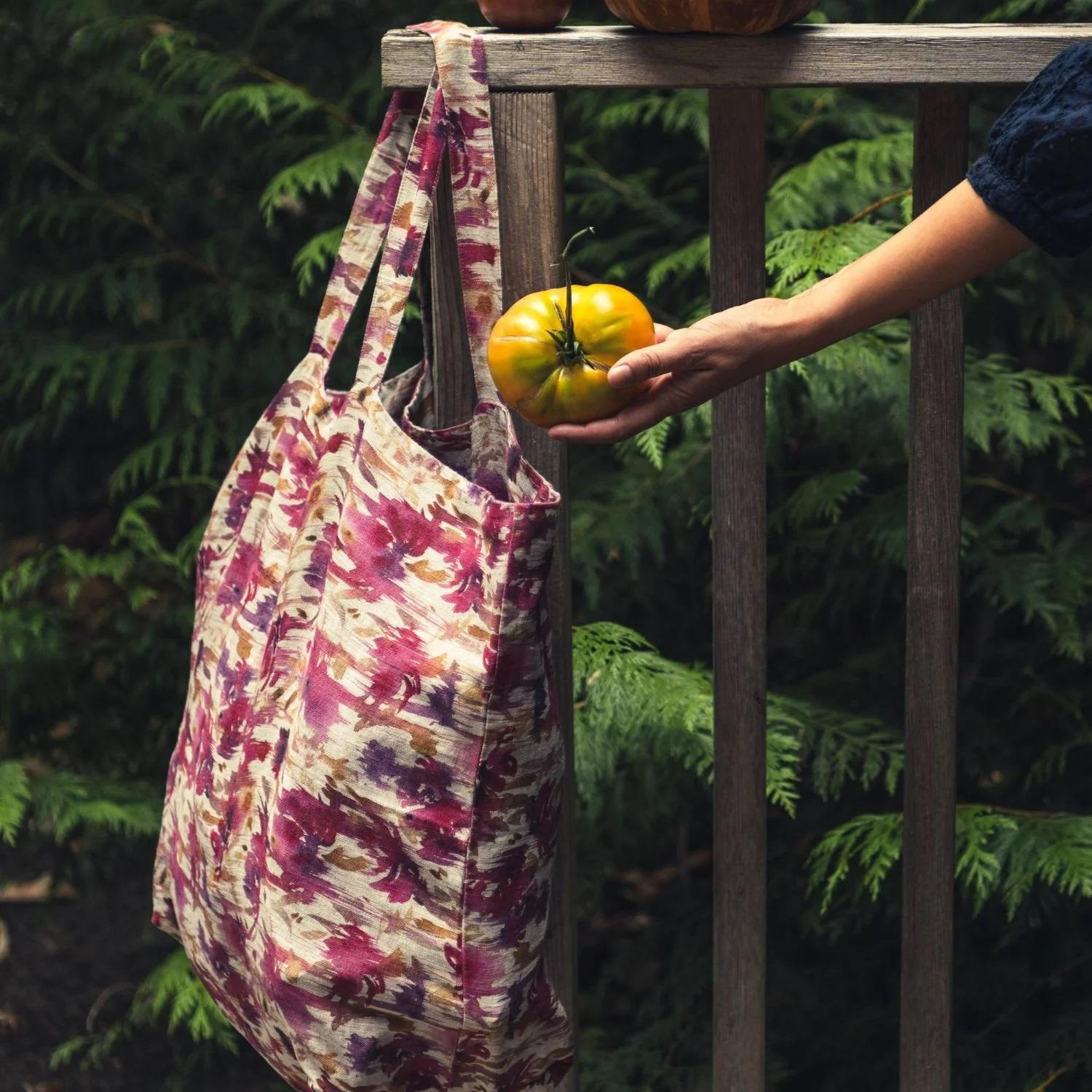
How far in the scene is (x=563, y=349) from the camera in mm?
1220

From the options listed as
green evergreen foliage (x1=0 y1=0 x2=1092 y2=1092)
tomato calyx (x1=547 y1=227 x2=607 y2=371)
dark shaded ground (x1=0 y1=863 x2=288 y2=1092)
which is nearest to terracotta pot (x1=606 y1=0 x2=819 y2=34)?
tomato calyx (x1=547 y1=227 x2=607 y2=371)

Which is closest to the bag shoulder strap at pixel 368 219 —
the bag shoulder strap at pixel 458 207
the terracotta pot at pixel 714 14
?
the bag shoulder strap at pixel 458 207

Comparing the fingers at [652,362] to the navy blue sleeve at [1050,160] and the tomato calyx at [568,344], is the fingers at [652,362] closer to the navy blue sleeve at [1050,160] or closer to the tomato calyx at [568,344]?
the tomato calyx at [568,344]

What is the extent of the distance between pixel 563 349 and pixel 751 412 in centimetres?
32

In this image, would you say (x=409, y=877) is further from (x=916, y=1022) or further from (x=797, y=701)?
(x=797, y=701)

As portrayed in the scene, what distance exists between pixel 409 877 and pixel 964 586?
1385 mm

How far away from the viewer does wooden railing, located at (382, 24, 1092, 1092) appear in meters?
1.29

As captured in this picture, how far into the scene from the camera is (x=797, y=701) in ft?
7.24

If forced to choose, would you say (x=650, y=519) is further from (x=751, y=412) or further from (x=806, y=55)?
(x=806, y=55)

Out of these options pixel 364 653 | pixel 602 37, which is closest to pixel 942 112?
pixel 602 37

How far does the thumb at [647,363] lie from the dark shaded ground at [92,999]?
5.84 ft

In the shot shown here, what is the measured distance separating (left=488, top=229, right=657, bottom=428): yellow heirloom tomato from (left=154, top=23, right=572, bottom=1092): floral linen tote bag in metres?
0.06

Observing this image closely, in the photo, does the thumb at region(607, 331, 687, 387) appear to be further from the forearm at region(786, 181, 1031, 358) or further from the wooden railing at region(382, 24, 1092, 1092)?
the wooden railing at region(382, 24, 1092, 1092)

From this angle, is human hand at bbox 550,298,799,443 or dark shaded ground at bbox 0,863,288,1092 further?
dark shaded ground at bbox 0,863,288,1092
